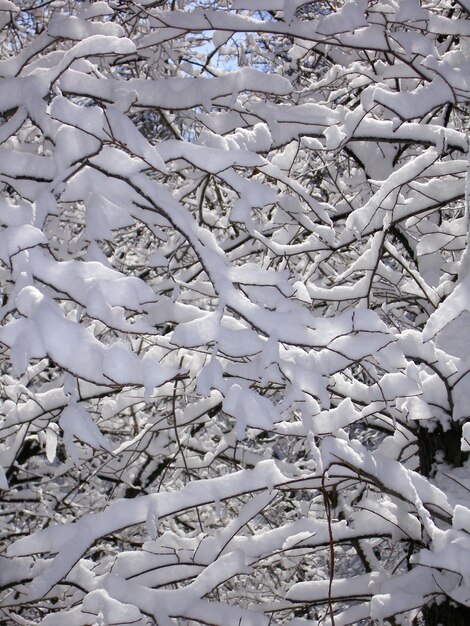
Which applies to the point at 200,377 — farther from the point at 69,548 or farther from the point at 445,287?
the point at 445,287

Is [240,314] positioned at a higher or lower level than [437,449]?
higher

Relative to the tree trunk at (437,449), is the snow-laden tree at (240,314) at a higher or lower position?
higher

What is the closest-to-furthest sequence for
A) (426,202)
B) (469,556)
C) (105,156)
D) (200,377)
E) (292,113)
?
(200,377) → (105,156) → (469,556) → (292,113) → (426,202)

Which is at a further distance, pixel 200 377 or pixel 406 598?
pixel 406 598

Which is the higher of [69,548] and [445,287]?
[445,287]

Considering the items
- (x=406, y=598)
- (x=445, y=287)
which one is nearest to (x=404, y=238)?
(x=445, y=287)

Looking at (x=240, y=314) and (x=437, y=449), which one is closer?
(x=240, y=314)

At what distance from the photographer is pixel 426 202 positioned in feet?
10.0

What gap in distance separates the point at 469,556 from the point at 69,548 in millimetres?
1288

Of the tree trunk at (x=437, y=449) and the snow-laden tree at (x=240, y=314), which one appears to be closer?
the snow-laden tree at (x=240, y=314)

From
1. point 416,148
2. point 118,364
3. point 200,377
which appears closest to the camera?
point 118,364

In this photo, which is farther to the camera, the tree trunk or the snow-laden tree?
the tree trunk

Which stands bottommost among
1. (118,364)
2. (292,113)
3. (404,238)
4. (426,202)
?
(404,238)

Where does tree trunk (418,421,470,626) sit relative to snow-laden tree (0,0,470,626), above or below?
below
